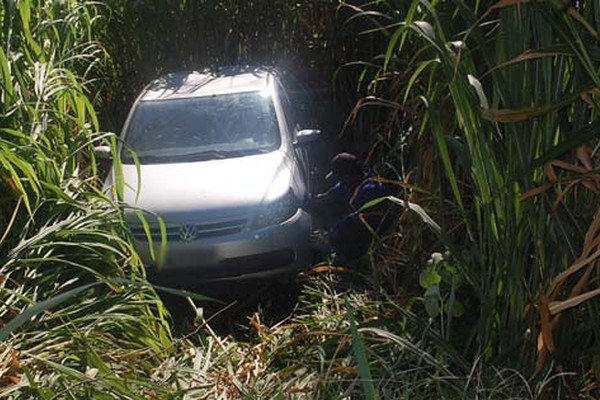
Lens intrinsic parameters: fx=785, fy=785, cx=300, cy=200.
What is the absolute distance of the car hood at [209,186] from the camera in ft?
16.4

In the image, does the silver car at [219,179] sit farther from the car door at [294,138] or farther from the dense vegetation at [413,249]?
the dense vegetation at [413,249]

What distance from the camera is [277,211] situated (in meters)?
5.10

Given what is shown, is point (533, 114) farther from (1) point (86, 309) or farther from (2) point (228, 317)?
(2) point (228, 317)

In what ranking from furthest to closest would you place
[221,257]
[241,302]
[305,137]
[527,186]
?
[305,137] → [241,302] → [221,257] → [527,186]

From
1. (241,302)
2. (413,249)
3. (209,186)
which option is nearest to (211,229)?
(209,186)

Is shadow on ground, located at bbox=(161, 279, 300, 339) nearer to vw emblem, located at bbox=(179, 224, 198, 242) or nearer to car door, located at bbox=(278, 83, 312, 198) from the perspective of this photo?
vw emblem, located at bbox=(179, 224, 198, 242)

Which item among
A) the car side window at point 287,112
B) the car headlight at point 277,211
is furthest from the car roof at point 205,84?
the car headlight at point 277,211

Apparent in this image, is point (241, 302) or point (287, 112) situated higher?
point (287, 112)

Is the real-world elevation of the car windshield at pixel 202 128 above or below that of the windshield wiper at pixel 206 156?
above

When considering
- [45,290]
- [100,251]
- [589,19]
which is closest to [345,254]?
[100,251]

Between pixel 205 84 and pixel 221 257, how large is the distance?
2302mm

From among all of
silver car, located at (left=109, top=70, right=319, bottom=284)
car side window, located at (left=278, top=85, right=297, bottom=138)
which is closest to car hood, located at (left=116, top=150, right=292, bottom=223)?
silver car, located at (left=109, top=70, right=319, bottom=284)

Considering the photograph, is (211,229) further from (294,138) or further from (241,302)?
(294,138)

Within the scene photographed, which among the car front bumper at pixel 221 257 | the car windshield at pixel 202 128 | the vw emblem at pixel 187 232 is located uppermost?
the car windshield at pixel 202 128
